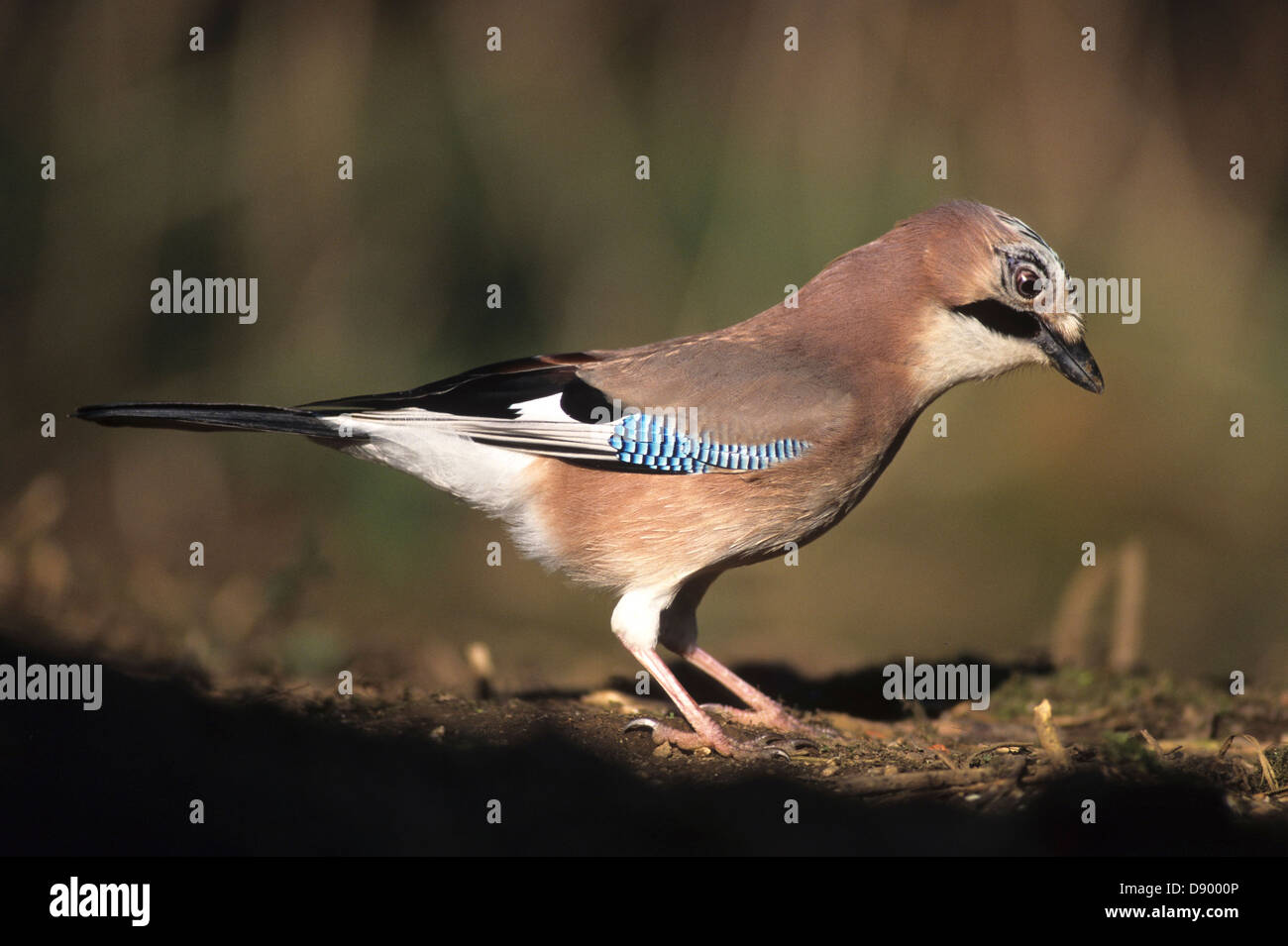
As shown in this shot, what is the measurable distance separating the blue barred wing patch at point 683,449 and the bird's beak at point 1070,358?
1113 mm

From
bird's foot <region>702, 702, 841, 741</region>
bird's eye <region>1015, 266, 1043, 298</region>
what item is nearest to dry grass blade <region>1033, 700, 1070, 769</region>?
bird's foot <region>702, 702, 841, 741</region>

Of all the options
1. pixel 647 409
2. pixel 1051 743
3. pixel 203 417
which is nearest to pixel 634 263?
pixel 647 409

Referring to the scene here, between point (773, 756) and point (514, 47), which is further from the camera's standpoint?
point (514, 47)

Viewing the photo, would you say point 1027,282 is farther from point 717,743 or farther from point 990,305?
point 717,743

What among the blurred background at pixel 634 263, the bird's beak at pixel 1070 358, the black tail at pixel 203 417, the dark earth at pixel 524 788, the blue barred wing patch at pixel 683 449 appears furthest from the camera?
the blurred background at pixel 634 263

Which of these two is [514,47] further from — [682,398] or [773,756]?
[773,756]

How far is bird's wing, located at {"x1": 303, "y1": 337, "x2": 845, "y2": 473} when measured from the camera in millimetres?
5070

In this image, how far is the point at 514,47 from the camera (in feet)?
31.2

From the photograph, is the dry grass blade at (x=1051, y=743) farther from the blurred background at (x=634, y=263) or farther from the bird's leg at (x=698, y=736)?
the blurred background at (x=634, y=263)

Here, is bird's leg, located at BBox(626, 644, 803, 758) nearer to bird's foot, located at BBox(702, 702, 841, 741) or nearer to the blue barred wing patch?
bird's foot, located at BBox(702, 702, 841, 741)

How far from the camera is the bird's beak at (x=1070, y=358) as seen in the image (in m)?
5.17

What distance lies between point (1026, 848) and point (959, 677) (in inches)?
111

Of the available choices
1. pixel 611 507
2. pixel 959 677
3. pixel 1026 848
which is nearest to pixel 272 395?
pixel 611 507

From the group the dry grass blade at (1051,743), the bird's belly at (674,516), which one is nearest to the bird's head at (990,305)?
the bird's belly at (674,516)
